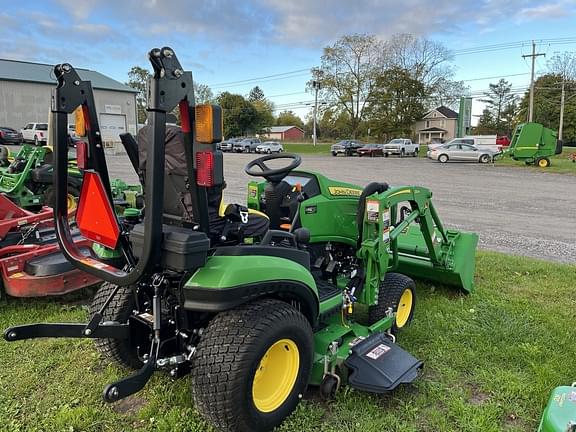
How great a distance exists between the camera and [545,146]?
878 inches

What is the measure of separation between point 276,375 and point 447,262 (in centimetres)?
249

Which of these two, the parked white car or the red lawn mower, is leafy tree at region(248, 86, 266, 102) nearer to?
the parked white car

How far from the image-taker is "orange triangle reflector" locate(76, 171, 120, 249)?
241 cm

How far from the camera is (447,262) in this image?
446 cm

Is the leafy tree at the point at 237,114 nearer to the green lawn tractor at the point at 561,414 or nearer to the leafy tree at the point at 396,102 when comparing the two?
the leafy tree at the point at 396,102

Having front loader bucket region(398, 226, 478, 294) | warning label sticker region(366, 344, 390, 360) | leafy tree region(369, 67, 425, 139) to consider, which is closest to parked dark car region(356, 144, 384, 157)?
leafy tree region(369, 67, 425, 139)

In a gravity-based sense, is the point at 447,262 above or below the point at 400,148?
below

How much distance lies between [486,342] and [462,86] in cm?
5526

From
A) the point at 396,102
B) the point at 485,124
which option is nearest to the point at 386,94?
the point at 396,102

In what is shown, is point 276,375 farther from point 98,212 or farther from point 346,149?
point 346,149

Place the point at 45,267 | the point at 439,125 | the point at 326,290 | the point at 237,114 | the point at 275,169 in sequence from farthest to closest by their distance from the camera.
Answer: the point at 439,125, the point at 237,114, the point at 45,267, the point at 275,169, the point at 326,290

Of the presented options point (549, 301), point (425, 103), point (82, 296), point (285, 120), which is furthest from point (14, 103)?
point (285, 120)

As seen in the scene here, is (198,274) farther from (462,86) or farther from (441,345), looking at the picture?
(462,86)

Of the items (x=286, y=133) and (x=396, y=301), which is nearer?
(x=396, y=301)
